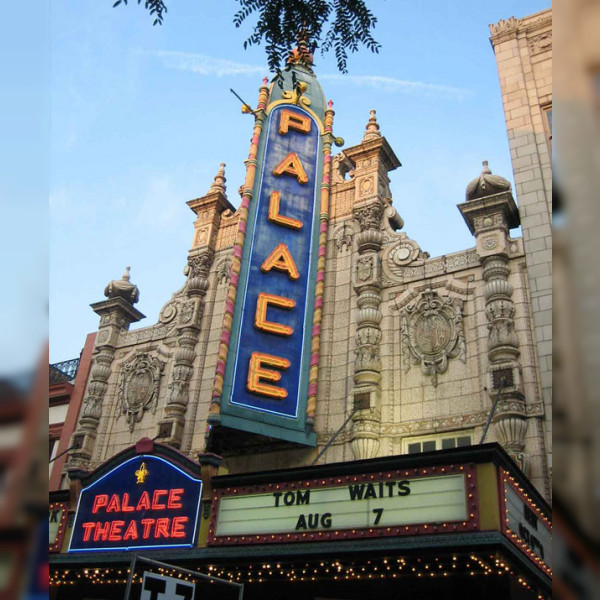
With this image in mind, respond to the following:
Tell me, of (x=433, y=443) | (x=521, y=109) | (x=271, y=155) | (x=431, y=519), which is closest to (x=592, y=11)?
(x=431, y=519)

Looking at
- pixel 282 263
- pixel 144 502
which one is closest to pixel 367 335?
pixel 282 263

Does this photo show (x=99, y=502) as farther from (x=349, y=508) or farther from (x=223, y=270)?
(x=223, y=270)

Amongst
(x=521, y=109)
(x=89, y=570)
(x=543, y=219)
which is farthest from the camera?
(x=521, y=109)

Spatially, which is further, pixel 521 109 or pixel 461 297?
pixel 521 109

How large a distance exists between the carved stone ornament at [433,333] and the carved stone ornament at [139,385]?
9.89m

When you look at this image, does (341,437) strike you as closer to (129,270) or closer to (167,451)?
(167,451)

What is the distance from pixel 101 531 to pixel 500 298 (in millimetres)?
12873

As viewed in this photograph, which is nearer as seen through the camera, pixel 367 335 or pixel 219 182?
pixel 367 335

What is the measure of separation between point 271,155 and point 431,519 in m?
15.5

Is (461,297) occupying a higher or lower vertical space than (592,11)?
higher

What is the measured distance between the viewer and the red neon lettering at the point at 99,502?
18.0 m

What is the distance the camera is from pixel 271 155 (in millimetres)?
24109

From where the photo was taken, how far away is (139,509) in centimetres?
1727

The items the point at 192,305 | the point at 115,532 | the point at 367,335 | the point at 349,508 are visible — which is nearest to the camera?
the point at 349,508
